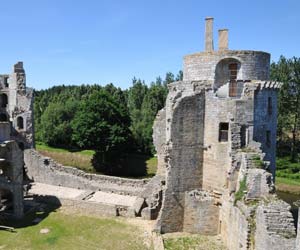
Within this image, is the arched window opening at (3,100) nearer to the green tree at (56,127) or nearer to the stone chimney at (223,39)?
the green tree at (56,127)

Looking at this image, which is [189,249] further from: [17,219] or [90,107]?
[90,107]

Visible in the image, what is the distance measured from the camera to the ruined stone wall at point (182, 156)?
17.6m

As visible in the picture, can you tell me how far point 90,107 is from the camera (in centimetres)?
3694

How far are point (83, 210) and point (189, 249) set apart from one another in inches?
315

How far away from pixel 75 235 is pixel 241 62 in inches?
490

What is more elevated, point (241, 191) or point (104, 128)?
point (104, 128)

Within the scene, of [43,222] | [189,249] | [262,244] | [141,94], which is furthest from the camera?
[141,94]

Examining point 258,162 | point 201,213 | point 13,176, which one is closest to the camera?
point 258,162

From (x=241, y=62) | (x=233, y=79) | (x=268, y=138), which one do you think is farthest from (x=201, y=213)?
(x=241, y=62)

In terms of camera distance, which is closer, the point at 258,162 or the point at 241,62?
the point at 258,162

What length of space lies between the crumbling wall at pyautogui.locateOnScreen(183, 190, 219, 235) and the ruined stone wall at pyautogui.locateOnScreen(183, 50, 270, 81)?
20.2ft

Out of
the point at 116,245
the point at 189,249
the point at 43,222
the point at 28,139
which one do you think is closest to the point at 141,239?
the point at 116,245

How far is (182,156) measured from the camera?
17969 millimetres

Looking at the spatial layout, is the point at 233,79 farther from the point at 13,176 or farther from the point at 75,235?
the point at 13,176
